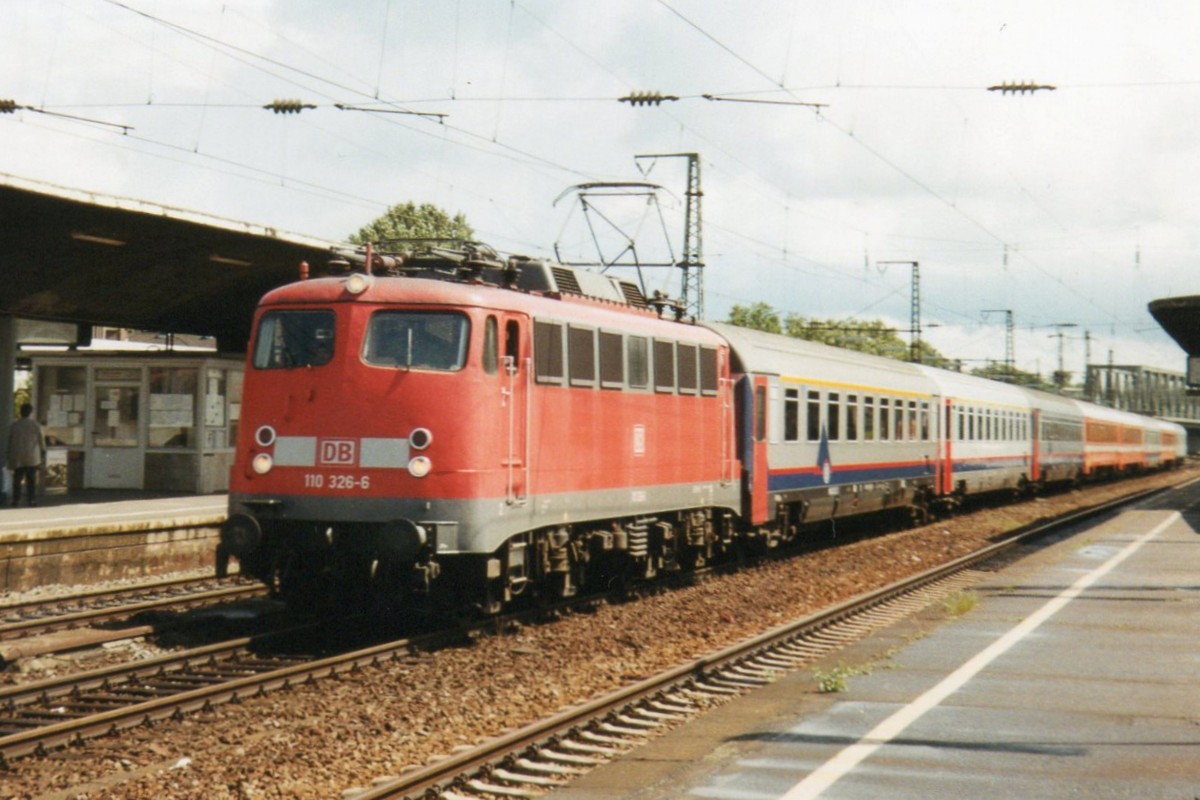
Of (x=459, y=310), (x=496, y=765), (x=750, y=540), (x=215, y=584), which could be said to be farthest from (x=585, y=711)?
(x=750, y=540)

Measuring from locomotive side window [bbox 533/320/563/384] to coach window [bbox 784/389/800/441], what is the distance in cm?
771

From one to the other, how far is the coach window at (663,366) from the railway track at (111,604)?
17.0 ft

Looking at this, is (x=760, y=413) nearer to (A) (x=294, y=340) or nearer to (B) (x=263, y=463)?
(A) (x=294, y=340)

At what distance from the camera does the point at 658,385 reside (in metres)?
15.8

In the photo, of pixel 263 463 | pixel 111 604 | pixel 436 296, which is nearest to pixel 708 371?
pixel 436 296

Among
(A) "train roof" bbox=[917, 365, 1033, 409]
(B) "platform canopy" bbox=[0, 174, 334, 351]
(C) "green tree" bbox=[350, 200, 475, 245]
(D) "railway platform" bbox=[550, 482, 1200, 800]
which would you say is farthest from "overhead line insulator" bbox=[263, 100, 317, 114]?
(C) "green tree" bbox=[350, 200, 475, 245]

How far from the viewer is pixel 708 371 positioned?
17.4m

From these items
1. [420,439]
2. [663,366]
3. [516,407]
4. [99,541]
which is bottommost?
[99,541]

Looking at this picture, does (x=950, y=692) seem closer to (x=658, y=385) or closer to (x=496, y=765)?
(x=496, y=765)

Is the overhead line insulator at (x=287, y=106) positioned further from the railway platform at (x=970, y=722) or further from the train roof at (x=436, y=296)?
the railway platform at (x=970, y=722)

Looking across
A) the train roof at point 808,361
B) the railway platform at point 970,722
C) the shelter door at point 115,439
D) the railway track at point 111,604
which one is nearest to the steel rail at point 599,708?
the railway platform at point 970,722

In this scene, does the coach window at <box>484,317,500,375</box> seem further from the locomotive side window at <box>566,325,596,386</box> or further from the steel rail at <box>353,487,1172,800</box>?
the steel rail at <box>353,487,1172,800</box>

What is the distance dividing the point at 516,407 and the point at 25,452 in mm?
12525

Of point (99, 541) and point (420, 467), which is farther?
point (99, 541)
